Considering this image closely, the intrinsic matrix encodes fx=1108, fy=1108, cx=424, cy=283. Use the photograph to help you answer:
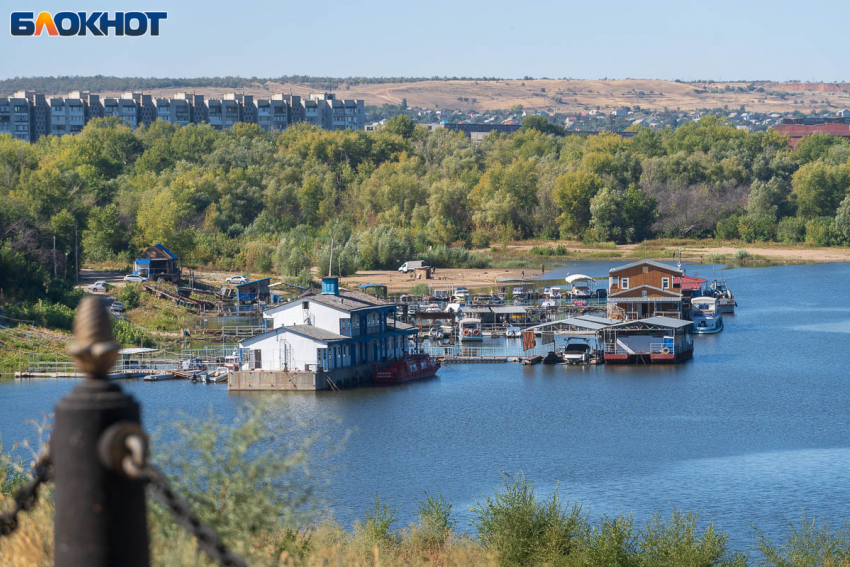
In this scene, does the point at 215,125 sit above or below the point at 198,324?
above

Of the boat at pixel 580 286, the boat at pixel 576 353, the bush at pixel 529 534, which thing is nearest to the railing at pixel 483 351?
the boat at pixel 576 353

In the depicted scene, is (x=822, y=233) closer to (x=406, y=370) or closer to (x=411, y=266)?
(x=411, y=266)

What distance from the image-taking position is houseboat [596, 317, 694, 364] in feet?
159

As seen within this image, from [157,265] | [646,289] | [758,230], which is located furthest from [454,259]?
[646,289]

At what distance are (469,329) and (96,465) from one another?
2077 inches

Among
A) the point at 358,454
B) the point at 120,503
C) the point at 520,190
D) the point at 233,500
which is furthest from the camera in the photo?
the point at 520,190

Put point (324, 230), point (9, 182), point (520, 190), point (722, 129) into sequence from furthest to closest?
point (722, 129) < point (520, 190) < point (324, 230) < point (9, 182)

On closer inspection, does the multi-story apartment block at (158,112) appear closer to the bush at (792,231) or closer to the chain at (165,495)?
the bush at (792,231)

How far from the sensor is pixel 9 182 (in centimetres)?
7394

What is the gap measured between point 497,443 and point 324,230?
194 ft

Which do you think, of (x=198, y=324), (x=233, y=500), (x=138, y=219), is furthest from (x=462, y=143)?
(x=233, y=500)

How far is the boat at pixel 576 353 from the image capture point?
160 ft

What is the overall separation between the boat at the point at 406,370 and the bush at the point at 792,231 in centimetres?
→ 5659

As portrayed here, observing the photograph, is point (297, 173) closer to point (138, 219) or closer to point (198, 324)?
point (138, 219)
